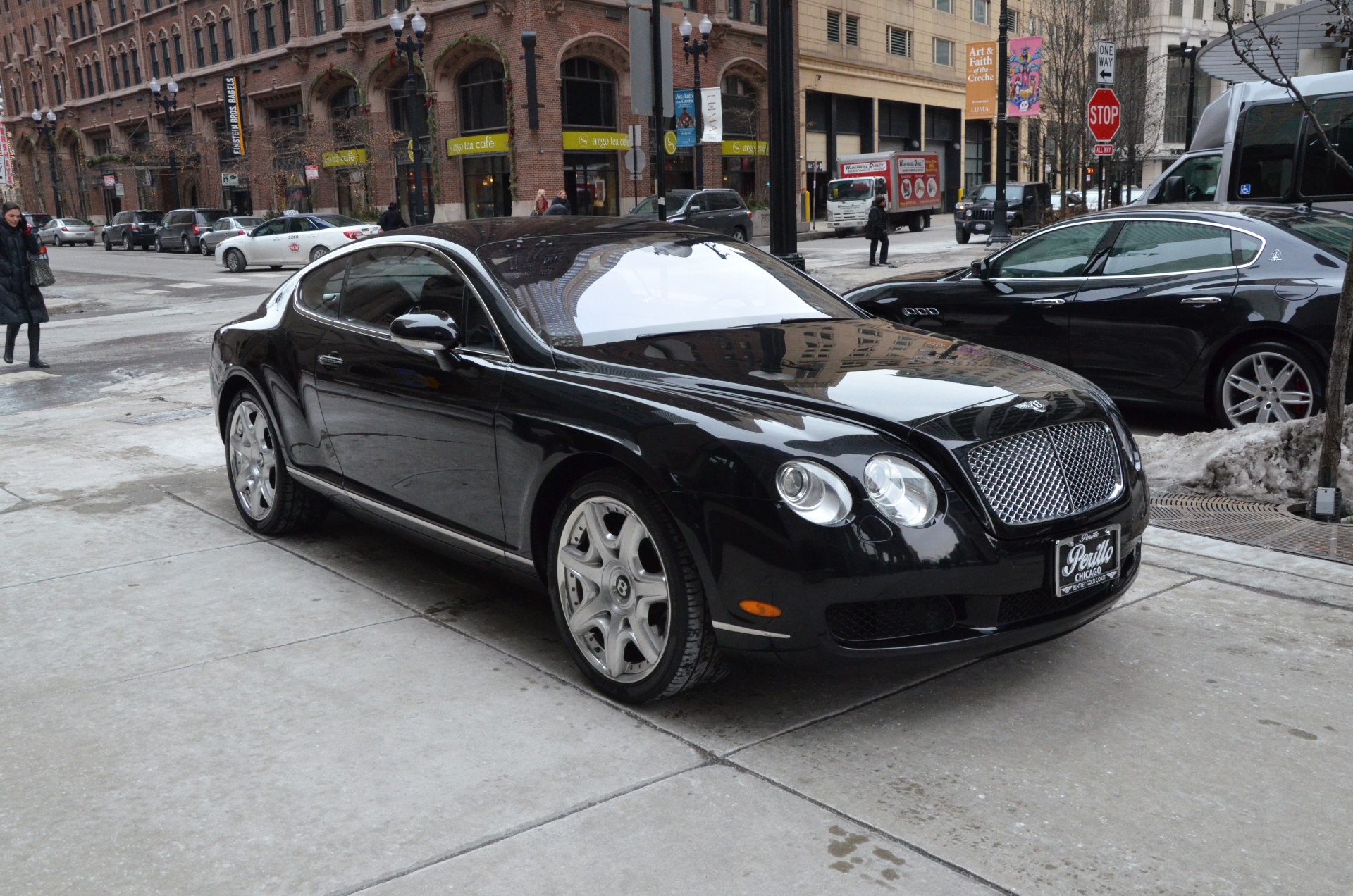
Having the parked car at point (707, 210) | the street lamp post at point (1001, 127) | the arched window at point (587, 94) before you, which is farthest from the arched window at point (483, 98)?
the street lamp post at point (1001, 127)

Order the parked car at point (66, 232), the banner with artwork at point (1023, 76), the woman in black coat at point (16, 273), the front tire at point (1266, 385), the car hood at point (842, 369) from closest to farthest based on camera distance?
the car hood at point (842, 369) → the front tire at point (1266, 385) → the woman in black coat at point (16, 273) → the banner with artwork at point (1023, 76) → the parked car at point (66, 232)

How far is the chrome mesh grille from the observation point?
3.59 meters

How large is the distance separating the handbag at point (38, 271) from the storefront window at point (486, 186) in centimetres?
2938

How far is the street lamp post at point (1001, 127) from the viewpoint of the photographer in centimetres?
2862

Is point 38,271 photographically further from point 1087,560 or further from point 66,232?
point 66,232

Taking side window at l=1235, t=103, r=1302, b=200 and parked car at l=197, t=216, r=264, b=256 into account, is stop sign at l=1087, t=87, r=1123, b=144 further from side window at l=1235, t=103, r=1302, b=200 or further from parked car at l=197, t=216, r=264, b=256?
parked car at l=197, t=216, r=264, b=256

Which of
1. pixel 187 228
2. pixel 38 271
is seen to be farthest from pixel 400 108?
pixel 38 271

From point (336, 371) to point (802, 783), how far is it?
2960 millimetres

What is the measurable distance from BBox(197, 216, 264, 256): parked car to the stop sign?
90.9 ft

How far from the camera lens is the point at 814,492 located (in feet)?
11.3

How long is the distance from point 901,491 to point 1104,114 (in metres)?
15.9

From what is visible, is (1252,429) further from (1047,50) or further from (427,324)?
(1047,50)

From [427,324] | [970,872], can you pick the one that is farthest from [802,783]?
[427,324]

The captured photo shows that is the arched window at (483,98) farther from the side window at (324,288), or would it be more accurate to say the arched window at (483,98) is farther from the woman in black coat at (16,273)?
the side window at (324,288)
